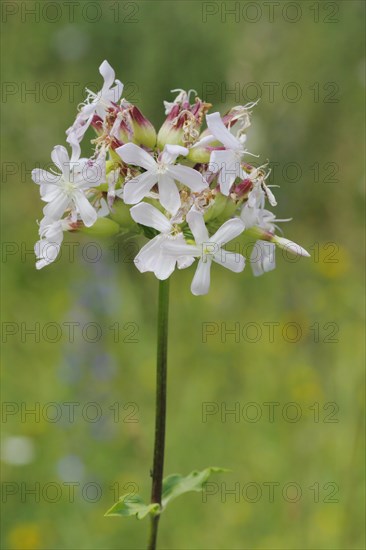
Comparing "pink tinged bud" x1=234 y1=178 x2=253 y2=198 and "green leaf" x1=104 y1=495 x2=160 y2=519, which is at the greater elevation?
"pink tinged bud" x1=234 y1=178 x2=253 y2=198

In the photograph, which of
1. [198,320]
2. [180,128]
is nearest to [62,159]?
[180,128]

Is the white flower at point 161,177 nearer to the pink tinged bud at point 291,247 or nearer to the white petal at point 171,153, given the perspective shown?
the white petal at point 171,153

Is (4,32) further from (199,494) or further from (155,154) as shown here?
(155,154)

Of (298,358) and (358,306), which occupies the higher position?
(358,306)

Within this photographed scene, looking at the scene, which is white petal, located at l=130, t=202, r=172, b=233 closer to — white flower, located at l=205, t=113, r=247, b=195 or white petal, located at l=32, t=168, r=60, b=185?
white flower, located at l=205, t=113, r=247, b=195

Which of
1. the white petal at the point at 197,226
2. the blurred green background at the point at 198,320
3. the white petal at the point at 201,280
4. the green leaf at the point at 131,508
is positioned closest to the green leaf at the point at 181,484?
the green leaf at the point at 131,508

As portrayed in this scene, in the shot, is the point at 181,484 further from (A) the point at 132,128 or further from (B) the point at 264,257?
(A) the point at 132,128

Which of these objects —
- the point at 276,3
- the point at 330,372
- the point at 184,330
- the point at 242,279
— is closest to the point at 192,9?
the point at 276,3

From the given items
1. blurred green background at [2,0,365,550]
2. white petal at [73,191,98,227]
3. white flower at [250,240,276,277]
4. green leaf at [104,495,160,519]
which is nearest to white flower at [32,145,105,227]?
white petal at [73,191,98,227]
